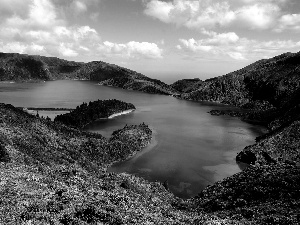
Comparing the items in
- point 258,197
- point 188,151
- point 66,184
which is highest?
point 66,184

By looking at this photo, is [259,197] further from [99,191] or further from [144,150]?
[144,150]

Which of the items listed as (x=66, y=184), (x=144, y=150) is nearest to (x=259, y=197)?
(x=66, y=184)

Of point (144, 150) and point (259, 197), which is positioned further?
point (144, 150)

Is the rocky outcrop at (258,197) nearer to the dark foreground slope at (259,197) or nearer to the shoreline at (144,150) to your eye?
the dark foreground slope at (259,197)

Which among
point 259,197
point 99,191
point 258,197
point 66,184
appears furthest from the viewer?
point 258,197

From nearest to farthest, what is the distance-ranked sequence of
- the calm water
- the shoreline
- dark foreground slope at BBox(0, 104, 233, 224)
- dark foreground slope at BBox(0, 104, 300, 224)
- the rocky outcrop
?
dark foreground slope at BBox(0, 104, 233, 224), dark foreground slope at BBox(0, 104, 300, 224), the rocky outcrop, the calm water, the shoreline

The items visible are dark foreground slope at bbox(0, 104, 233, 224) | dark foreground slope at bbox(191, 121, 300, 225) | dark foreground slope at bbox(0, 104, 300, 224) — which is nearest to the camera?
dark foreground slope at bbox(0, 104, 233, 224)

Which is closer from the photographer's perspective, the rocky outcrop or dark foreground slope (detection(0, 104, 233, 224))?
dark foreground slope (detection(0, 104, 233, 224))

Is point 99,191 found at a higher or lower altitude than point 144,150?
higher

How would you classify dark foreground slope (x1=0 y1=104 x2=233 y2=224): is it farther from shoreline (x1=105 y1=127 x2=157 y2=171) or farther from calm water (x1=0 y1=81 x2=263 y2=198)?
calm water (x1=0 y1=81 x2=263 y2=198)

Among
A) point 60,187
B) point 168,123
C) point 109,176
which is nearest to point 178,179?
point 109,176

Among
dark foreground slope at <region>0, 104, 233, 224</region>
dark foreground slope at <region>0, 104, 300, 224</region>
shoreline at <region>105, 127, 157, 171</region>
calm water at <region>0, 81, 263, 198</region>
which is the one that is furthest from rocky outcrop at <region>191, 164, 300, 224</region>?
shoreline at <region>105, 127, 157, 171</region>

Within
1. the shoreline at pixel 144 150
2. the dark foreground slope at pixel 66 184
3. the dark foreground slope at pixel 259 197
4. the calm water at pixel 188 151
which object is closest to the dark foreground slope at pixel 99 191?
the dark foreground slope at pixel 66 184

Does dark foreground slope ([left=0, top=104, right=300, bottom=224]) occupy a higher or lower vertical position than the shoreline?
higher
